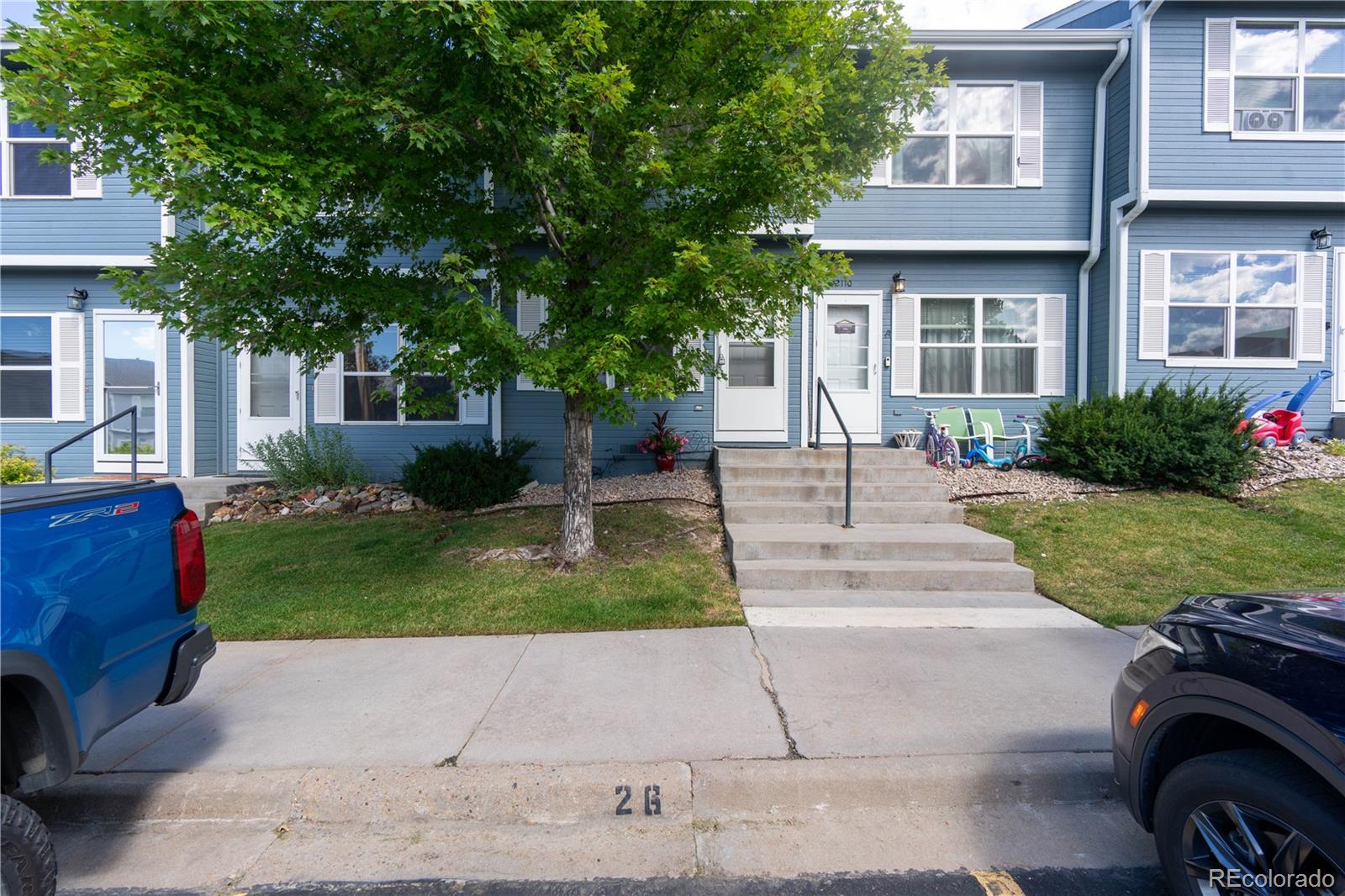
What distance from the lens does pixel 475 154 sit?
539cm

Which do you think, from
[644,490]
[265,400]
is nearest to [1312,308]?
[644,490]

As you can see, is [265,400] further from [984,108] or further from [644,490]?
[984,108]

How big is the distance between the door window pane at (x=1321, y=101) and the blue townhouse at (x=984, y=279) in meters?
0.03

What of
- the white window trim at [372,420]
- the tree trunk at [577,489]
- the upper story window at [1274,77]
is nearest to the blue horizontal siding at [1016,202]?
the upper story window at [1274,77]

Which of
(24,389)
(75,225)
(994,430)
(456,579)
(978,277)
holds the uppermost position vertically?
(75,225)

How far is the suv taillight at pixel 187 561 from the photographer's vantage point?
292 centimetres

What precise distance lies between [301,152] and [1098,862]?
607 centimetres

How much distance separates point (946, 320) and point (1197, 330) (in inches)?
150

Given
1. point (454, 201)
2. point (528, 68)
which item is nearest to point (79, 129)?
point (454, 201)

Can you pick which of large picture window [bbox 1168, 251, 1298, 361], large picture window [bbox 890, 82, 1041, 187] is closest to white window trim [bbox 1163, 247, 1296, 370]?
large picture window [bbox 1168, 251, 1298, 361]

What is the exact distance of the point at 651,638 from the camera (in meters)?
4.90

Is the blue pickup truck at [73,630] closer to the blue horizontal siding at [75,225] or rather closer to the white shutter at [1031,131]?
the blue horizontal siding at [75,225]

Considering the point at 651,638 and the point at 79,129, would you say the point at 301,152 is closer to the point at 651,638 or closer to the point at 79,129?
the point at 79,129

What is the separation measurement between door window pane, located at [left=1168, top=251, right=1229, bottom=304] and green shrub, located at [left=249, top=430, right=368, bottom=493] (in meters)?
13.3
